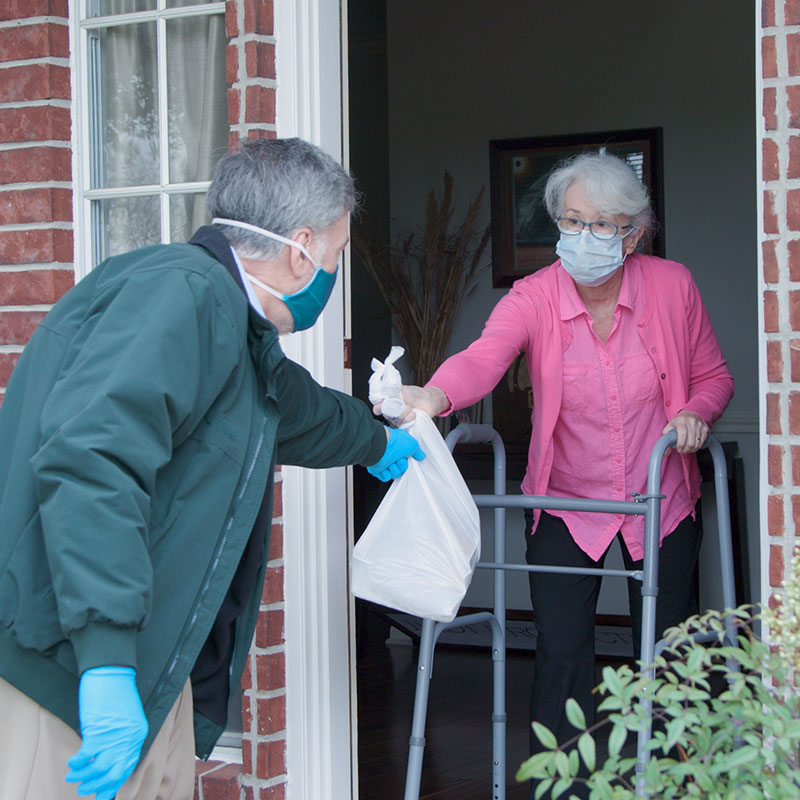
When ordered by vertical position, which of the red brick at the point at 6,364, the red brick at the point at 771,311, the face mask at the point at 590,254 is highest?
the face mask at the point at 590,254

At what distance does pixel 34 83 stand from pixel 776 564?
2143 mm

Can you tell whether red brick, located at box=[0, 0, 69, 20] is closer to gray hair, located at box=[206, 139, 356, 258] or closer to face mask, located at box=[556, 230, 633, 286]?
gray hair, located at box=[206, 139, 356, 258]

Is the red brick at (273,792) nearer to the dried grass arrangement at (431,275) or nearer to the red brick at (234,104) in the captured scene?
the red brick at (234,104)

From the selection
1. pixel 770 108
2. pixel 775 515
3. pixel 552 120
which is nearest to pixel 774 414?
pixel 775 515

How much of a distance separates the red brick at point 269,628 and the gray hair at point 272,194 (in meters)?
1.10

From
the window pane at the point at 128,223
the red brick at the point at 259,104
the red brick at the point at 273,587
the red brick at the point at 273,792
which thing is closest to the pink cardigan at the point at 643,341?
the red brick at the point at 273,587

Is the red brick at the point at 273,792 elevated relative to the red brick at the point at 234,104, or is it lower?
lower

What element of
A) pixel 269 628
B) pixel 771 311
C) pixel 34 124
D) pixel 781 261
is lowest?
pixel 269 628

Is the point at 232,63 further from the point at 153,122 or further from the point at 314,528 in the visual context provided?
the point at 314,528

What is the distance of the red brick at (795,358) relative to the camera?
2225 mm

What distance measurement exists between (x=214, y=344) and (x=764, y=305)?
48.2 inches

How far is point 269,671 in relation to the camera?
8.63 feet

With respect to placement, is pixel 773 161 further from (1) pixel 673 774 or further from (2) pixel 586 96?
(2) pixel 586 96

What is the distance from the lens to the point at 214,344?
63.2 inches
